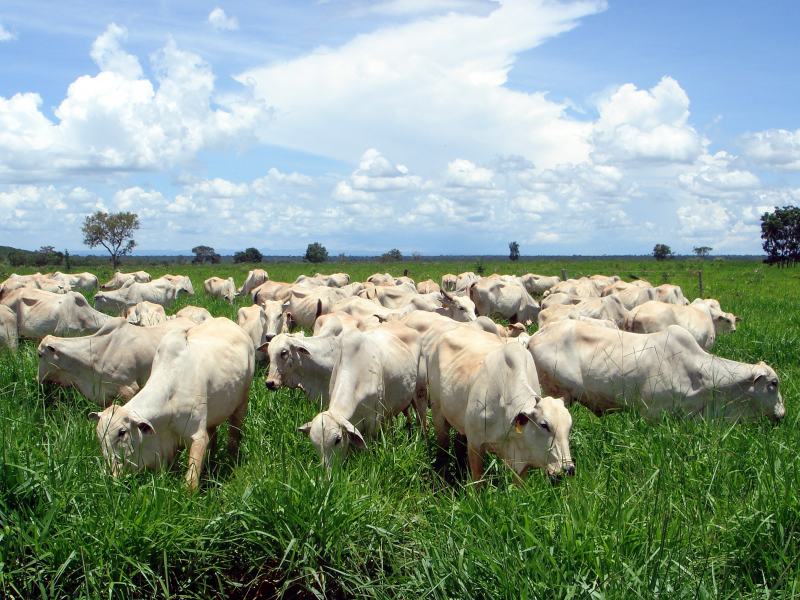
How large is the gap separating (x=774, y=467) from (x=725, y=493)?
0.38 m

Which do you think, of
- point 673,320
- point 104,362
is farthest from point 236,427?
point 673,320

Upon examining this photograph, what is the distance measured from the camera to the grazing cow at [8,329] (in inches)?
454

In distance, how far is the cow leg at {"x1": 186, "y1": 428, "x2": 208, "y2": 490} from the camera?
586cm

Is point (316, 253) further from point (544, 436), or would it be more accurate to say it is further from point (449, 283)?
point (544, 436)

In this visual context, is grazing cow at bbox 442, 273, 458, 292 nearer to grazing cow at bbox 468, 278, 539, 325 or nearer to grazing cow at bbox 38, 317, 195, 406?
grazing cow at bbox 468, 278, 539, 325

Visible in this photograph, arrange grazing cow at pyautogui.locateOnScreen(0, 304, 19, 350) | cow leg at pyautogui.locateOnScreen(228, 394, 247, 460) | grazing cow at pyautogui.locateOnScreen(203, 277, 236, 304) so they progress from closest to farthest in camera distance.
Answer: cow leg at pyautogui.locateOnScreen(228, 394, 247, 460) < grazing cow at pyautogui.locateOnScreen(0, 304, 19, 350) < grazing cow at pyautogui.locateOnScreen(203, 277, 236, 304)

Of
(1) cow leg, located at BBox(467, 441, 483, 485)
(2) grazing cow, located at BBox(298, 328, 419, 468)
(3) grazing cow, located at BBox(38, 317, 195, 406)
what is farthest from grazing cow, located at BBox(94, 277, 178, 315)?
(1) cow leg, located at BBox(467, 441, 483, 485)

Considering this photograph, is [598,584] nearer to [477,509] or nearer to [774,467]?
[477,509]

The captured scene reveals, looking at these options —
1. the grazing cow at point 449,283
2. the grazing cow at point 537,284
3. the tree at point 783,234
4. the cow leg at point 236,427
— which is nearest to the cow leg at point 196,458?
the cow leg at point 236,427

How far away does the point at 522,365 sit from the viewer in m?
6.27

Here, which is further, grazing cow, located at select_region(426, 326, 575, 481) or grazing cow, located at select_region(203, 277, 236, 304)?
grazing cow, located at select_region(203, 277, 236, 304)

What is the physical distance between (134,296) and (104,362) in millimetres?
13846

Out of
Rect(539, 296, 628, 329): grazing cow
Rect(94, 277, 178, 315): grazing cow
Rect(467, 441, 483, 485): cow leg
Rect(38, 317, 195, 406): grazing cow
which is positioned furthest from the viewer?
Rect(94, 277, 178, 315): grazing cow

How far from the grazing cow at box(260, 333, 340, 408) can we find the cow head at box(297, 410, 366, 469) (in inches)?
98.7
